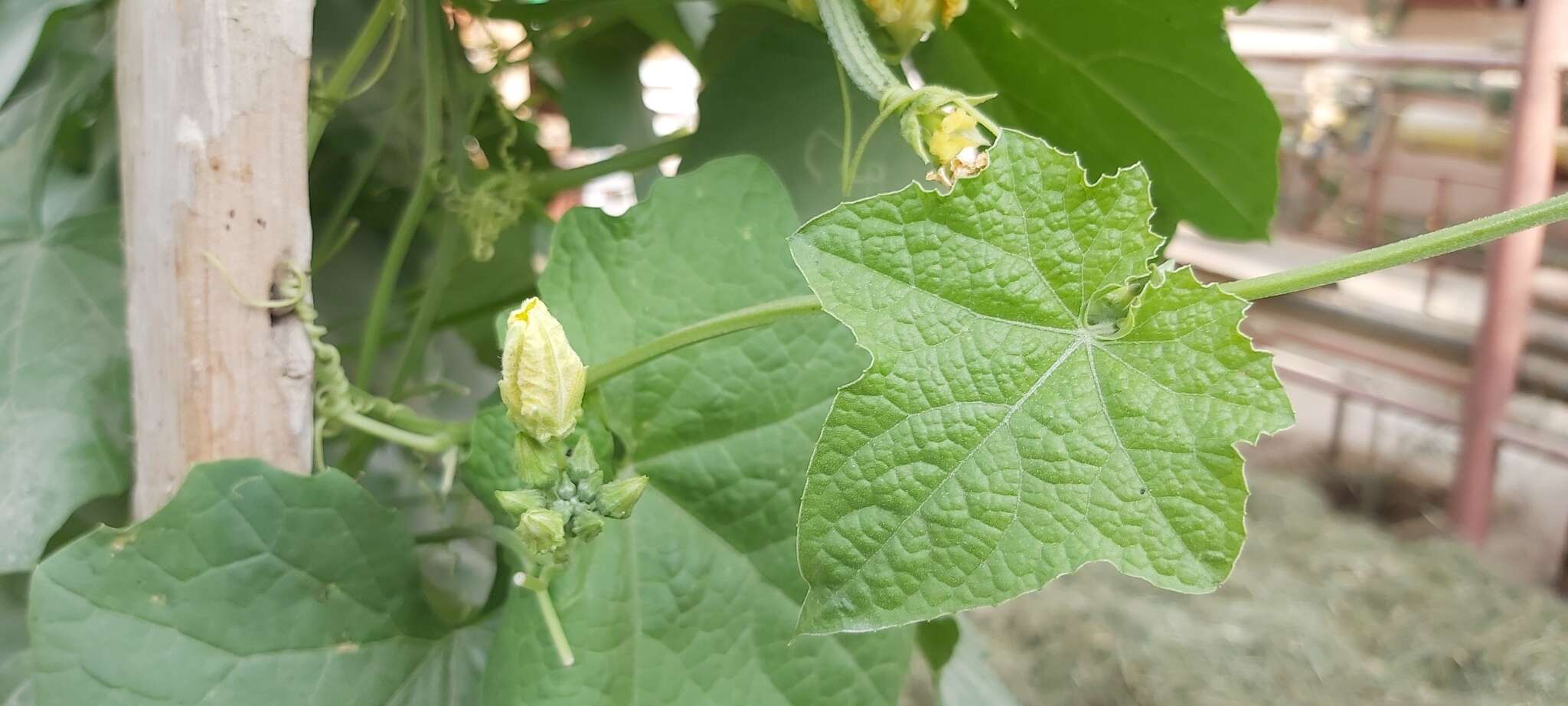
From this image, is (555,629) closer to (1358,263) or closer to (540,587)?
(540,587)

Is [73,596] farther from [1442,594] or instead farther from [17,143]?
[1442,594]

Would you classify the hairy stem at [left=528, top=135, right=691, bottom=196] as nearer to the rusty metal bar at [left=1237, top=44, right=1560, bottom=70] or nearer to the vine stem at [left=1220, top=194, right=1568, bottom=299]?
the vine stem at [left=1220, top=194, right=1568, bottom=299]

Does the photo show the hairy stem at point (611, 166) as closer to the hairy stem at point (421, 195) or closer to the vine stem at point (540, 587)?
the hairy stem at point (421, 195)

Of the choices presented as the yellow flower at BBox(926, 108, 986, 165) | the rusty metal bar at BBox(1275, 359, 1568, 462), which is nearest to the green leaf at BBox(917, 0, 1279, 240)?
the yellow flower at BBox(926, 108, 986, 165)

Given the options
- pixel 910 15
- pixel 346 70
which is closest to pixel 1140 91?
pixel 910 15

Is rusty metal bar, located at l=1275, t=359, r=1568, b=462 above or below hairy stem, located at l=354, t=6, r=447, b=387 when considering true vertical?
below

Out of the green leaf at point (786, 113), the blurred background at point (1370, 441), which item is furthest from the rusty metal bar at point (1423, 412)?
the green leaf at point (786, 113)
